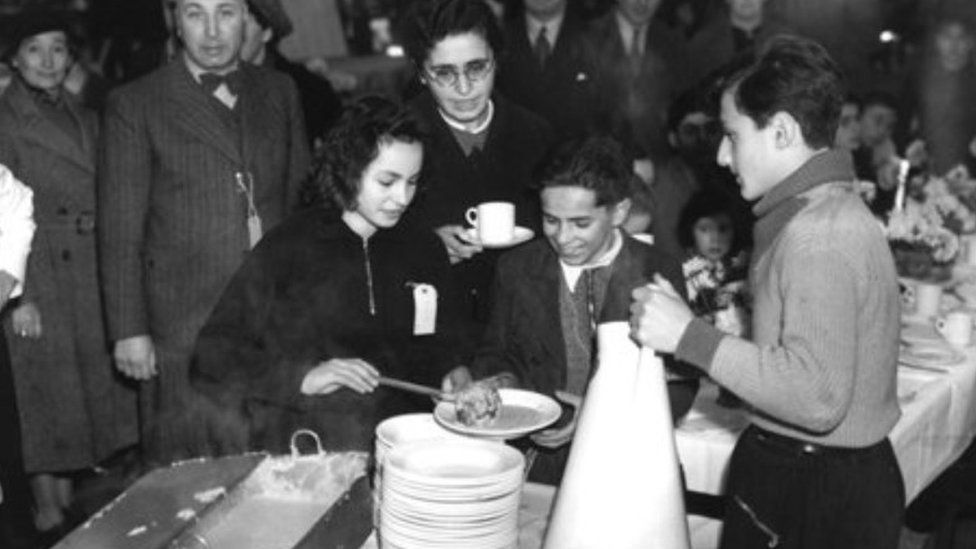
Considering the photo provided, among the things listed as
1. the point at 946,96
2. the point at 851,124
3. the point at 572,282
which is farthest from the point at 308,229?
the point at 946,96

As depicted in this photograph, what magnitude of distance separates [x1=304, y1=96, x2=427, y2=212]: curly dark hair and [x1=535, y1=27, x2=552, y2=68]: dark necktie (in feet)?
8.63

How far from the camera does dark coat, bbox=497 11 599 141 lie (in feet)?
18.4

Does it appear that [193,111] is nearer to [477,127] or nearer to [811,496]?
[477,127]

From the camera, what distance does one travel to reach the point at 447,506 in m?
1.97

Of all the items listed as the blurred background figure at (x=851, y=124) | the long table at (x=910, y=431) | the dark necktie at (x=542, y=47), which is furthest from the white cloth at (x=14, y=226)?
the blurred background figure at (x=851, y=124)

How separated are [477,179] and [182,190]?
3.07 ft

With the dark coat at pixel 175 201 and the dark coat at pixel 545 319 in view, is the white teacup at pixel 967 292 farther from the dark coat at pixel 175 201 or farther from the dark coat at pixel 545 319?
the dark coat at pixel 175 201

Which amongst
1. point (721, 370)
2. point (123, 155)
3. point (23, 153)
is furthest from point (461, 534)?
point (23, 153)

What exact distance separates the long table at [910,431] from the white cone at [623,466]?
626 millimetres

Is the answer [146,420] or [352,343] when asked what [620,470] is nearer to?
[352,343]

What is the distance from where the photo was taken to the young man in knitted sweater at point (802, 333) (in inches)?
85.6

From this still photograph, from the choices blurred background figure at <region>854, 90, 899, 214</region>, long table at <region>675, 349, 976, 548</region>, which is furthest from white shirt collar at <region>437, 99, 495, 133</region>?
blurred background figure at <region>854, 90, 899, 214</region>

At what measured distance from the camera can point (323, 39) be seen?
872 centimetres

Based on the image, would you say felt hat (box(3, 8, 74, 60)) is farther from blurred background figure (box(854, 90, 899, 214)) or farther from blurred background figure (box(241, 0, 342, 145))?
blurred background figure (box(854, 90, 899, 214))
